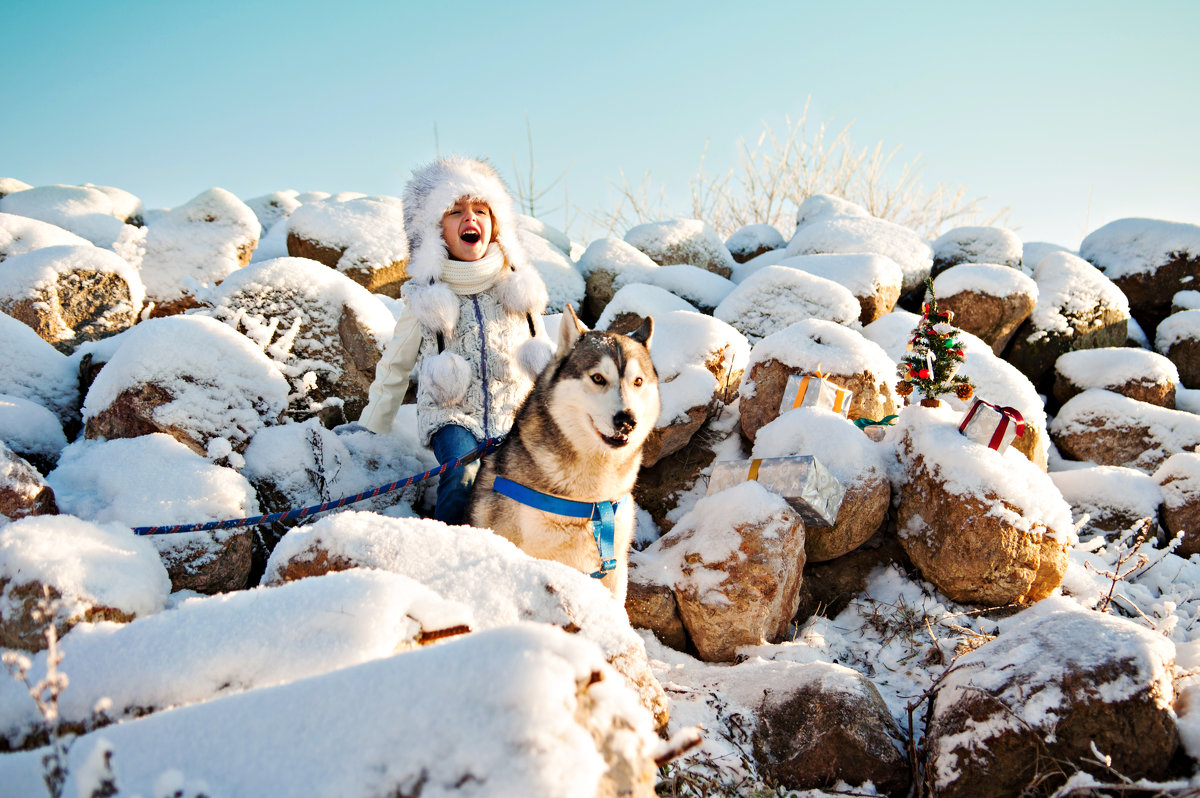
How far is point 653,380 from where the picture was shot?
3.37 meters

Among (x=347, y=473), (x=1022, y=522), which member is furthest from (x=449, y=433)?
(x=1022, y=522)

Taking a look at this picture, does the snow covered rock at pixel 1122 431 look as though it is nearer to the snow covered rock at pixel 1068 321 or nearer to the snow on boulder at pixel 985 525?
the snow covered rock at pixel 1068 321

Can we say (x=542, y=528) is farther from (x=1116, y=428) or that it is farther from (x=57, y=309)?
(x=1116, y=428)

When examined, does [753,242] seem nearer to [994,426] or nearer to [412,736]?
[994,426]

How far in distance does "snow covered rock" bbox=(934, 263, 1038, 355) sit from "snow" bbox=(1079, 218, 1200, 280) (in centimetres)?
244

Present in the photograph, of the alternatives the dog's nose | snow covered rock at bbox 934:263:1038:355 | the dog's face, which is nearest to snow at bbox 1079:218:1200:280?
snow covered rock at bbox 934:263:1038:355

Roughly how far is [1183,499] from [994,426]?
7.03 feet

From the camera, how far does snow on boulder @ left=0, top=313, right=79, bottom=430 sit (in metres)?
3.79

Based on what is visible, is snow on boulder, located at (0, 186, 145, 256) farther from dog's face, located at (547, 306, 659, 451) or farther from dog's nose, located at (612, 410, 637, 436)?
dog's nose, located at (612, 410, 637, 436)

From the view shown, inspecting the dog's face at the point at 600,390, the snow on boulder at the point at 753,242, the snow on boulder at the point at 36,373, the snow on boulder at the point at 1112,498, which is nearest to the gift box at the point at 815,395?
the dog's face at the point at 600,390

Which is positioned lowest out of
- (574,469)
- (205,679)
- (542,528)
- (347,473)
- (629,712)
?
(347,473)

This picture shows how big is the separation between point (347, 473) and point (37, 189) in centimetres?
685

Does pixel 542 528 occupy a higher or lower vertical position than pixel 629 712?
lower

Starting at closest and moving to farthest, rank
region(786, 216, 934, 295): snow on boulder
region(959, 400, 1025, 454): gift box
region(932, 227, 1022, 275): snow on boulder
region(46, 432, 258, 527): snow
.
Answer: region(46, 432, 258, 527): snow < region(959, 400, 1025, 454): gift box < region(786, 216, 934, 295): snow on boulder < region(932, 227, 1022, 275): snow on boulder
